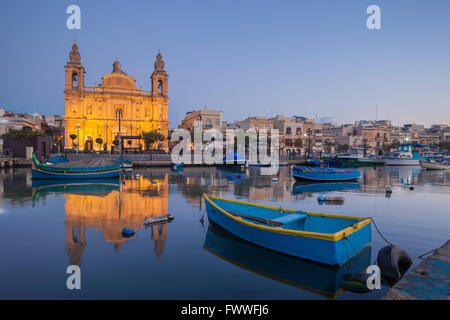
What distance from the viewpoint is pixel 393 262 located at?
24.0 feet

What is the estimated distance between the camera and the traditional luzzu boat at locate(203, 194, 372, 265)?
7684 mm

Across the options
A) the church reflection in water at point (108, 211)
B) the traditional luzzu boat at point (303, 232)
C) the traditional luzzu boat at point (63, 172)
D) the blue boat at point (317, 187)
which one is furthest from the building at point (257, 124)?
the traditional luzzu boat at point (303, 232)

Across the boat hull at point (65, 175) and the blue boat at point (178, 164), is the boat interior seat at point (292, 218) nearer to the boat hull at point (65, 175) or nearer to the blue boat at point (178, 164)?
the boat hull at point (65, 175)

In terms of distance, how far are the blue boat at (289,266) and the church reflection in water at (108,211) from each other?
2.13m

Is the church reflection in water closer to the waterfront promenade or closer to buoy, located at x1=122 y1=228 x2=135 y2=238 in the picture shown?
buoy, located at x1=122 y1=228 x2=135 y2=238

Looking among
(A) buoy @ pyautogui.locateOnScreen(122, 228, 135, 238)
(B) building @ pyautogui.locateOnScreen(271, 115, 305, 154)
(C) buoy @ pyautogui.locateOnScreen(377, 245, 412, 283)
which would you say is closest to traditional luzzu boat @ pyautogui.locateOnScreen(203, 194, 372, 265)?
(C) buoy @ pyautogui.locateOnScreen(377, 245, 412, 283)

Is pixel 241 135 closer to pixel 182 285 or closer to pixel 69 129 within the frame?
pixel 69 129

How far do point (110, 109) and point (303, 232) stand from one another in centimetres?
6173

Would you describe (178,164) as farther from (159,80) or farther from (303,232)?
(303,232)

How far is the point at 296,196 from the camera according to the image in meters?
20.4

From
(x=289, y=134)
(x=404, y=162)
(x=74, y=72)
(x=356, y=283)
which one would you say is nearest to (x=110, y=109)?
(x=74, y=72)
